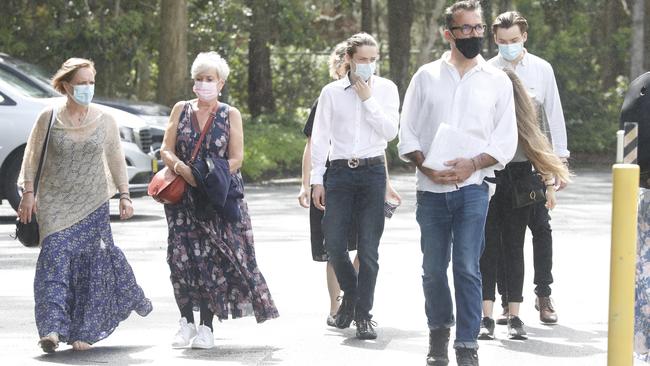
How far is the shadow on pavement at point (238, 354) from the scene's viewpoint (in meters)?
8.48

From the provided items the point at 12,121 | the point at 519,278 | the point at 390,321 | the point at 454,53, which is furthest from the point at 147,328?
the point at 12,121

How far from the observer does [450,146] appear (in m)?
7.72

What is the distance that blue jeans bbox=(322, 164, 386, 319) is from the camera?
9.21m

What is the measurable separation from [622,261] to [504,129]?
2.15 meters

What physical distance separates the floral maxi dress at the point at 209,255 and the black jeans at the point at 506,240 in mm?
1423

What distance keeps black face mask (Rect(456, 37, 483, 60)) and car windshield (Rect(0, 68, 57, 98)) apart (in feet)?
35.7

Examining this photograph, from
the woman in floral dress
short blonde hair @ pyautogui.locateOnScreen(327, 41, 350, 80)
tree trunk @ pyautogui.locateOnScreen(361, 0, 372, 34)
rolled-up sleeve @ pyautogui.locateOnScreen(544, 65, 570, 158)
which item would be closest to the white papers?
the woman in floral dress

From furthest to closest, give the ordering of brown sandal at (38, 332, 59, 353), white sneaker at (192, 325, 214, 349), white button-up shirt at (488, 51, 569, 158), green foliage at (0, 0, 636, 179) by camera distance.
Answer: green foliage at (0, 0, 636, 179)
white button-up shirt at (488, 51, 569, 158)
white sneaker at (192, 325, 214, 349)
brown sandal at (38, 332, 59, 353)

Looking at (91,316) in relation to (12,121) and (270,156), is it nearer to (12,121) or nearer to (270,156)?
(12,121)

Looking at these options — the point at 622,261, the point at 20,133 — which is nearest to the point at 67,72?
the point at 622,261

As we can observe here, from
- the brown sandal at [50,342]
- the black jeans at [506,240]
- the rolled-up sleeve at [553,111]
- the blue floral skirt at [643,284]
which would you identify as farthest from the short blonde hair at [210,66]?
the blue floral skirt at [643,284]

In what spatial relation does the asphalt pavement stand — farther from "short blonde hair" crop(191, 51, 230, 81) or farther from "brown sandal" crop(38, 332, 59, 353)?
"short blonde hair" crop(191, 51, 230, 81)

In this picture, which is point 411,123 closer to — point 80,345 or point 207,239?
point 207,239

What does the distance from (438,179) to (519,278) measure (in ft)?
6.40
